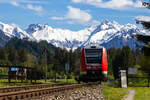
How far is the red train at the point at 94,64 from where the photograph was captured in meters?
33.8

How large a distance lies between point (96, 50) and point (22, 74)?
25.6ft

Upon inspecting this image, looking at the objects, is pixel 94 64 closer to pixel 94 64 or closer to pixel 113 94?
pixel 94 64

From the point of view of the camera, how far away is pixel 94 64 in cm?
3384

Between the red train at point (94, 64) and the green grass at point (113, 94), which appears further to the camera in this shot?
the red train at point (94, 64)

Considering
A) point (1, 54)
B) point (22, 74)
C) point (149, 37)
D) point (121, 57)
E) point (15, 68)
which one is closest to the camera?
point (149, 37)

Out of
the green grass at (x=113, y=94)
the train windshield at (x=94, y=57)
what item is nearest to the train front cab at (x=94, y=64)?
the train windshield at (x=94, y=57)

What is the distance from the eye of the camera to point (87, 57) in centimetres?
3400

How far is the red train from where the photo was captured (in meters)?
33.8

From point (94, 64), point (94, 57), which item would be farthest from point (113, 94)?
point (94, 57)

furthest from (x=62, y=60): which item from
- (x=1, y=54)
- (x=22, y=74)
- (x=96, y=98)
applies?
(x=96, y=98)

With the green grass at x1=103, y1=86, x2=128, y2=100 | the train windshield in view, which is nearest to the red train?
the train windshield

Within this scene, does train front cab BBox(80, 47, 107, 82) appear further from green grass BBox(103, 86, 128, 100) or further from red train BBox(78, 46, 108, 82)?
green grass BBox(103, 86, 128, 100)

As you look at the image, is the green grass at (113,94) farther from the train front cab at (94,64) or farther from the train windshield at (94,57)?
the train windshield at (94,57)

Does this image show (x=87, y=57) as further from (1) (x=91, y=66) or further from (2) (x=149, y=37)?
(2) (x=149, y=37)
